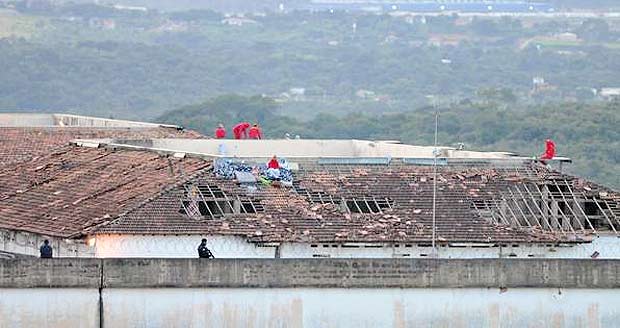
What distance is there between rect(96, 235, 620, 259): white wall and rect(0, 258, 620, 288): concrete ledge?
5.49 m

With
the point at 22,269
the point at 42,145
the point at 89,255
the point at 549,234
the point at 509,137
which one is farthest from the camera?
the point at 509,137

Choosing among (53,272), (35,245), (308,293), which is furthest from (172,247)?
(53,272)

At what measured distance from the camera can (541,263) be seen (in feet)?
183

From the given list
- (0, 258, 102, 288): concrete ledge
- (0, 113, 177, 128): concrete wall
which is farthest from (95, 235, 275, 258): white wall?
(0, 113, 177, 128): concrete wall

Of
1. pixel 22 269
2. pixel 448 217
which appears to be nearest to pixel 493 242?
pixel 448 217

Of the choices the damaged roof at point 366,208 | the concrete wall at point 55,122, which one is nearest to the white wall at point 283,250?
the damaged roof at point 366,208

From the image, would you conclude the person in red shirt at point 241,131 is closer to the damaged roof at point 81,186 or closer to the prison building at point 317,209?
the damaged roof at point 81,186

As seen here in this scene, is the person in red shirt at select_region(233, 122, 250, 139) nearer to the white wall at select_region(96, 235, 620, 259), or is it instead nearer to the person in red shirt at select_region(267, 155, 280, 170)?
the person in red shirt at select_region(267, 155, 280, 170)

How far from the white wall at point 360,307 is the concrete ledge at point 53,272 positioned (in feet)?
1.41

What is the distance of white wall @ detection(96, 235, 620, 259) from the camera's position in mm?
59781

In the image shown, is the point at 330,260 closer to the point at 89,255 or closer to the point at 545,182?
the point at 89,255

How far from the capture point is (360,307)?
54656mm

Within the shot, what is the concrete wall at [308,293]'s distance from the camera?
174 ft

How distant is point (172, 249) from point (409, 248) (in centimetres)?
A: 441
